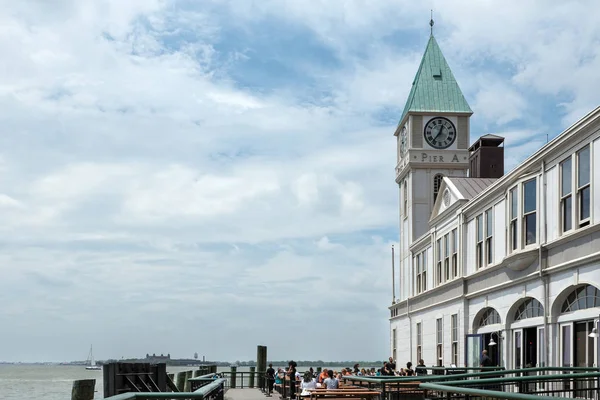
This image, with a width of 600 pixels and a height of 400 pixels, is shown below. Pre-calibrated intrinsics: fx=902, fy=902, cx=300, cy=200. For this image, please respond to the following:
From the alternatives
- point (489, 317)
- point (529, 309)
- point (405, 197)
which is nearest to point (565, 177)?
point (529, 309)

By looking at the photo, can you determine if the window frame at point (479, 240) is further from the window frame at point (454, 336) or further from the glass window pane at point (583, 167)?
the glass window pane at point (583, 167)

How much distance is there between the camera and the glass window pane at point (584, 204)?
23484 millimetres

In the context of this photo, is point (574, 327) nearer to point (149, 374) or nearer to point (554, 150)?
point (554, 150)

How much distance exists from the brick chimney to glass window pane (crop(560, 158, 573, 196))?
24624 millimetres

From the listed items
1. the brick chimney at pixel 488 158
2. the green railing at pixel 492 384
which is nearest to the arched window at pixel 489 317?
the green railing at pixel 492 384

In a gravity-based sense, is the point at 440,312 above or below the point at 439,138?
below

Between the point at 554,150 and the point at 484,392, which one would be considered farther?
the point at 554,150

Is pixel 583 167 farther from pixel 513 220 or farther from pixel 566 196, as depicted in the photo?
pixel 513 220

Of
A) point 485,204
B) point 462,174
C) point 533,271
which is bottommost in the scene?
point 533,271

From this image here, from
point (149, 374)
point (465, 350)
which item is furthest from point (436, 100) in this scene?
point (149, 374)

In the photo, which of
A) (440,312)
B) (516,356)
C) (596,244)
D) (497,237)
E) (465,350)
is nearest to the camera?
(596,244)

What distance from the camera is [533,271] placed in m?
27.5

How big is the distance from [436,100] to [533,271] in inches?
1365

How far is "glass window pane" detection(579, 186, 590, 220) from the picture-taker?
23.5m
